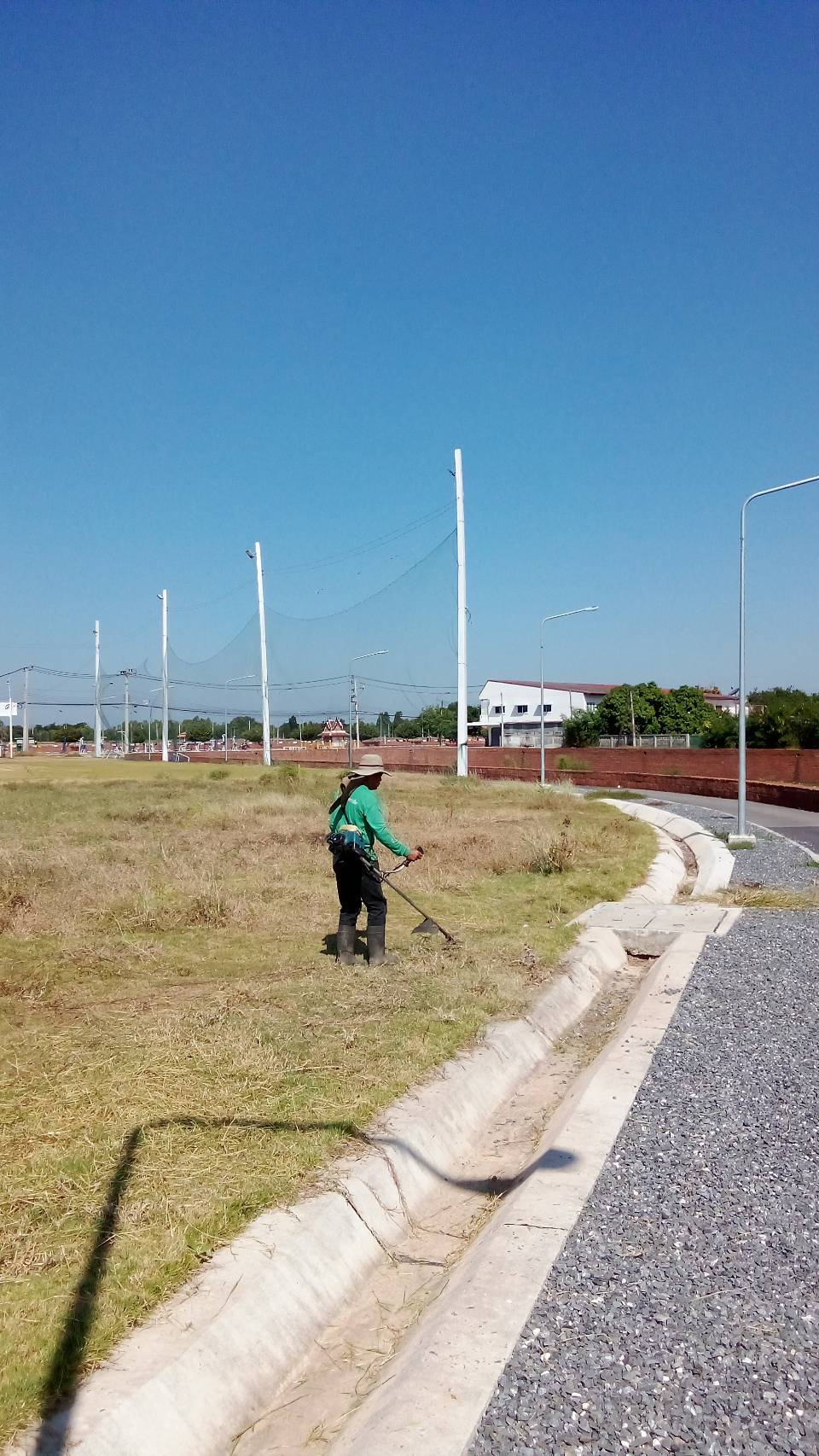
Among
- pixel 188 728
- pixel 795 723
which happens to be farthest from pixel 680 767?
pixel 188 728

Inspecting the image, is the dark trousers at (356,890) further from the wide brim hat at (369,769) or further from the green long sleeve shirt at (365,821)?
the wide brim hat at (369,769)

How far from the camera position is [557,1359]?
135 inches

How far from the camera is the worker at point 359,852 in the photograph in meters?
8.65

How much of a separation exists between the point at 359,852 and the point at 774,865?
11.1 m

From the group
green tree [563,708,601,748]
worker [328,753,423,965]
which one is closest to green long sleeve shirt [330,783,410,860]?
worker [328,753,423,965]

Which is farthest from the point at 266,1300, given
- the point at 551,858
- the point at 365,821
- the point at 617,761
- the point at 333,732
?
the point at 333,732

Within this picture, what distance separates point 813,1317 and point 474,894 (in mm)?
9918

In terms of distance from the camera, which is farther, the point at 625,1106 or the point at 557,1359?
the point at 625,1106

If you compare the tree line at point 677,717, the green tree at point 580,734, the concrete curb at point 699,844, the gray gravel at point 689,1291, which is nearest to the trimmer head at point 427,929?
the gray gravel at point 689,1291

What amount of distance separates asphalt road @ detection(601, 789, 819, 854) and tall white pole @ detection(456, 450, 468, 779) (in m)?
7.23

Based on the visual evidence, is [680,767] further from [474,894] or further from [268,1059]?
[268,1059]

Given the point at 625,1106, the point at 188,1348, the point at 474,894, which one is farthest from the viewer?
the point at 474,894

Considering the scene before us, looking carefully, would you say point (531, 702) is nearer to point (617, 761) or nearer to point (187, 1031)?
point (617, 761)

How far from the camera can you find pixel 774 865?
693 inches
